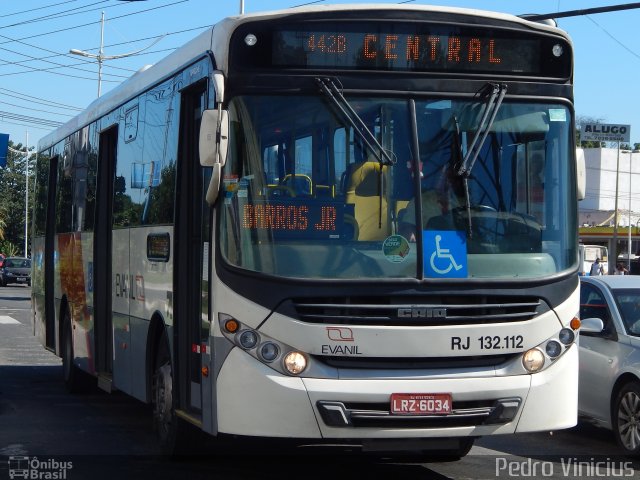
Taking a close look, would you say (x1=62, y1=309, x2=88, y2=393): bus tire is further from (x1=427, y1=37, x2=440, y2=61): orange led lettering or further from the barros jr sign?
the barros jr sign

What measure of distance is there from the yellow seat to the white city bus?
0.01 metres

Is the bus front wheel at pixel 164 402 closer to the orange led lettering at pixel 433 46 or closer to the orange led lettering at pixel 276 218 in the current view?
the orange led lettering at pixel 276 218

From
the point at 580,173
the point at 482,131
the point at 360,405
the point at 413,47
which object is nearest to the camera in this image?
the point at 360,405

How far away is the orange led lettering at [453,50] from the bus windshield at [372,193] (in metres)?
0.34

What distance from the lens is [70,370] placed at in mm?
14023

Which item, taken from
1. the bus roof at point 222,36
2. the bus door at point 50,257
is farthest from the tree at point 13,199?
the bus roof at point 222,36

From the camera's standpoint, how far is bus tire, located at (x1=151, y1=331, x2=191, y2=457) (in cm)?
895

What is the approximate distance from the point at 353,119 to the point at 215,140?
3.03ft

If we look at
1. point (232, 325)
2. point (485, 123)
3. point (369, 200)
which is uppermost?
point (485, 123)

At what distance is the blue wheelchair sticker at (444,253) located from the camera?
24.4 feet

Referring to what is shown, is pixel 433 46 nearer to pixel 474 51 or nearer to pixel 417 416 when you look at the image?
pixel 474 51

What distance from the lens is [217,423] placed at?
7.46m

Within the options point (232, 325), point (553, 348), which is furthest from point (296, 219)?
point (553, 348)

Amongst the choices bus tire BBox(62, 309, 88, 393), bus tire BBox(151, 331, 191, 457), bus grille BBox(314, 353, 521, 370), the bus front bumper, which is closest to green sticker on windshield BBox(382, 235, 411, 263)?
bus grille BBox(314, 353, 521, 370)
